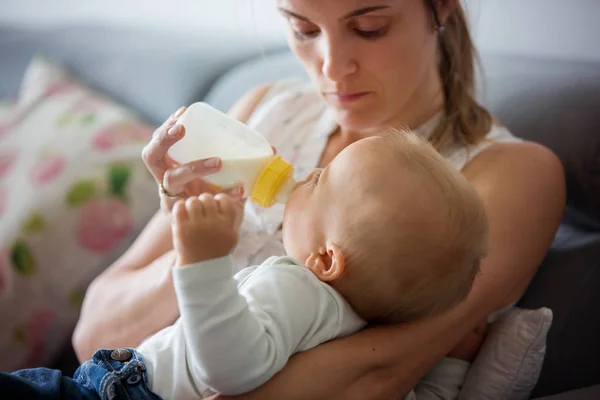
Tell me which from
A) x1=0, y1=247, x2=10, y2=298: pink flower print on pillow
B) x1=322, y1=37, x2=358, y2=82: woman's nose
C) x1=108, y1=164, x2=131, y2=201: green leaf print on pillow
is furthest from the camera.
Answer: x1=108, y1=164, x2=131, y2=201: green leaf print on pillow

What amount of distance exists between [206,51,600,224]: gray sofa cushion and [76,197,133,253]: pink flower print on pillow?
95cm

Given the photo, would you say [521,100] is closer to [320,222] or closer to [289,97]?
[289,97]

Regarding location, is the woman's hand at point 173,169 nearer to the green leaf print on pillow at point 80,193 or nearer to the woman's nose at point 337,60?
the woman's nose at point 337,60

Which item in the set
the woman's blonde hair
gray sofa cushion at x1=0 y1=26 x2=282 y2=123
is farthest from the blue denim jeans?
gray sofa cushion at x1=0 y1=26 x2=282 y2=123

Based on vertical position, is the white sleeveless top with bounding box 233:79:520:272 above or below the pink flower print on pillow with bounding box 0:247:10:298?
above

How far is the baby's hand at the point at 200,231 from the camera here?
83 cm

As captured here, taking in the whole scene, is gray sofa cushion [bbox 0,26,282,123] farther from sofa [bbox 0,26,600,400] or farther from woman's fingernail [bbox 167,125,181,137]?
woman's fingernail [bbox 167,125,181,137]

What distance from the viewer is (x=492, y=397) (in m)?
1.12

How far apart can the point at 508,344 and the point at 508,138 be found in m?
0.40

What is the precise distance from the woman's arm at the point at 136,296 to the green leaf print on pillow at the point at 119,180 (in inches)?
12.6

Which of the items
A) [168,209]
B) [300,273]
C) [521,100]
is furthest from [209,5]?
[300,273]

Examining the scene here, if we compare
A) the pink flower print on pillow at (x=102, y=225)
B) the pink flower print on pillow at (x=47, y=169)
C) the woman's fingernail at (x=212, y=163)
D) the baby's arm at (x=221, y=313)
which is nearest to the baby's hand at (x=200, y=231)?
the baby's arm at (x=221, y=313)

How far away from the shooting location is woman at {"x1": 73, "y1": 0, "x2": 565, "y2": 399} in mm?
996

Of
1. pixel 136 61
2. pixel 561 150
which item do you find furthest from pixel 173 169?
pixel 136 61
